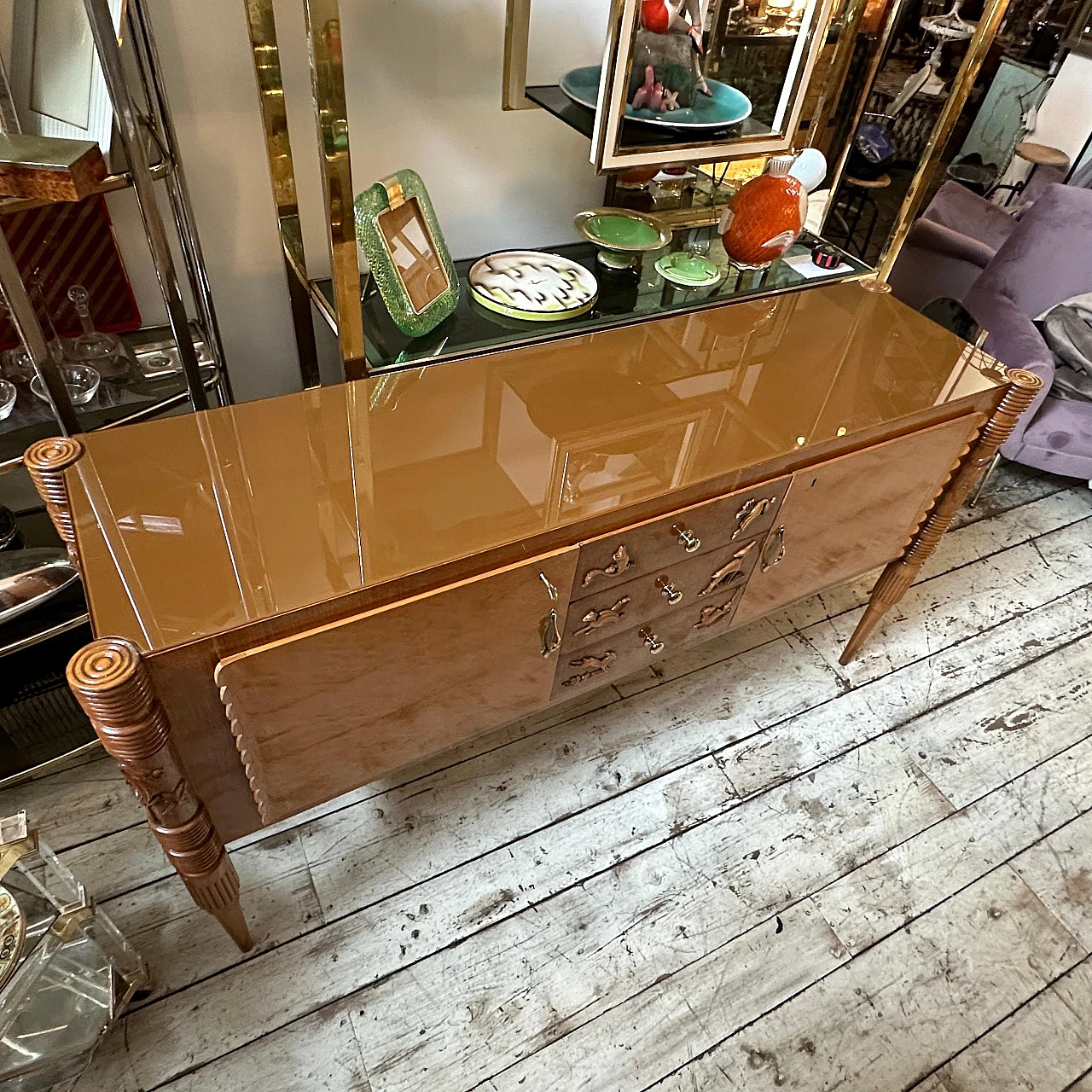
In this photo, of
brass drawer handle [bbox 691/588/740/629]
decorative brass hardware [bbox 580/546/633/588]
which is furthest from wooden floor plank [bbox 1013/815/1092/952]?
decorative brass hardware [bbox 580/546/633/588]

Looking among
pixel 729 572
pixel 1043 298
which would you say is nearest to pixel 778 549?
pixel 729 572

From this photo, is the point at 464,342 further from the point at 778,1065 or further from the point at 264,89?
the point at 778,1065

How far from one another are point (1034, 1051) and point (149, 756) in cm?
121

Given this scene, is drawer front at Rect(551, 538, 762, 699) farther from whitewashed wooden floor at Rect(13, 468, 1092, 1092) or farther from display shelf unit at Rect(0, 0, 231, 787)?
display shelf unit at Rect(0, 0, 231, 787)

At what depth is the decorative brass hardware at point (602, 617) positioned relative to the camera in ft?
3.21

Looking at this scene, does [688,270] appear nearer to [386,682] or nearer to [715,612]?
[715,612]

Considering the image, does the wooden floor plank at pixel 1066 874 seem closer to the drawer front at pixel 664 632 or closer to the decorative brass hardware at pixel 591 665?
the drawer front at pixel 664 632

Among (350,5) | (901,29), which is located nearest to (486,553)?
(350,5)

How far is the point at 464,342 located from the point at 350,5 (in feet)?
1.45

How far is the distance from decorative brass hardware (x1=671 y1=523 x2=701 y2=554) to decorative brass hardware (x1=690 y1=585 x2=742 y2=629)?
186mm

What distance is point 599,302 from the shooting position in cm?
119

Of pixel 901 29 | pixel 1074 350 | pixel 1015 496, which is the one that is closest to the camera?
pixel 1074 350

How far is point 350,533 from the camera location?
797 mm

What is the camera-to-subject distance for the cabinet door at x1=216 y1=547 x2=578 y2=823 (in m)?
0.75
